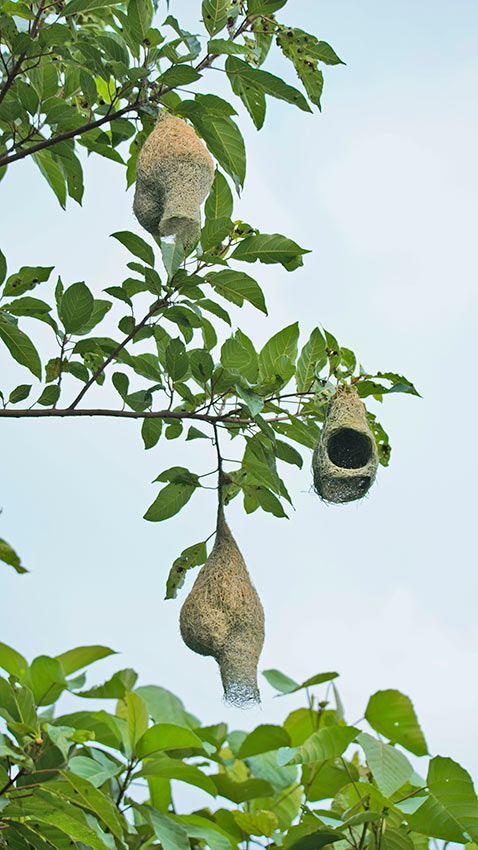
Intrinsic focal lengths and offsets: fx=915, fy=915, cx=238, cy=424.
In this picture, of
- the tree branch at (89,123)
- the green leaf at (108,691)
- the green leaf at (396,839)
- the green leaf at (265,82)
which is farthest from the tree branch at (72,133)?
the green leaf at (396,839)

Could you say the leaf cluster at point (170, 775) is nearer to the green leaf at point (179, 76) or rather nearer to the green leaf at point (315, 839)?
the green leaf at point (315, 839)

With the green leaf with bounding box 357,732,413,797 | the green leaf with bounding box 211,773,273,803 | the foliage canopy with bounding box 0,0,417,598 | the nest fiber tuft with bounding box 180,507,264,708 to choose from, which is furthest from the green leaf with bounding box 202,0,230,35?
the green leaf with bounding box 211,773,273,803

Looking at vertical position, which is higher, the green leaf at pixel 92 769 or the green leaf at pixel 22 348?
the green leaf at pixel 22 348

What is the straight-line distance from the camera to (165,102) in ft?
9.25

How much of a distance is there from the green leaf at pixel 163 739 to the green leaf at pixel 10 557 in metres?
0.52

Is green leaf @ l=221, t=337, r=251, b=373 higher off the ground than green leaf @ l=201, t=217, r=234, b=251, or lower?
lower

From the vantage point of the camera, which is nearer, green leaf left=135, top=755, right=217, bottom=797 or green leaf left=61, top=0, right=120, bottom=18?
green leaf left=135, top=755, right=217, bottom=797

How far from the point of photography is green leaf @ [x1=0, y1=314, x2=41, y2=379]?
9.19 feet

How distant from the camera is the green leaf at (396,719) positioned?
2.14 meters

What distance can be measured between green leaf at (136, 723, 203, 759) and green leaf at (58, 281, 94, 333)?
3.94ft

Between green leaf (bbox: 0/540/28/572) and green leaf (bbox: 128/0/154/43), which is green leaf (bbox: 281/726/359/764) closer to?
green leaf (bbox: 0/540/28/572)

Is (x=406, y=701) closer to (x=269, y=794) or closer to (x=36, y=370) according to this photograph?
(x=269, y=794)

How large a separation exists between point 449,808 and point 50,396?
1585mm


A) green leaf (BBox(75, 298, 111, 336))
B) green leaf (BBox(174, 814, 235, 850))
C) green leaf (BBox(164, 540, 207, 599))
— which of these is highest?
Answer: green leaf (BBox(75, 298, 111, 336))
